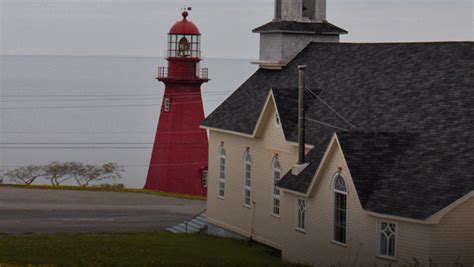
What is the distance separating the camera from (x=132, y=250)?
3397 centimetres

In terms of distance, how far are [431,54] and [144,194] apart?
977 inches

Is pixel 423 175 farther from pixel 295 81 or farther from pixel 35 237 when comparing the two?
pixel 35 237

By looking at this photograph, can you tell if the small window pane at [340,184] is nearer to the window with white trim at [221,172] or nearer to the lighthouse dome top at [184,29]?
the window with white trim at [221,172]

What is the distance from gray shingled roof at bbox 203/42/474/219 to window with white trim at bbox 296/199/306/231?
518 millimetres

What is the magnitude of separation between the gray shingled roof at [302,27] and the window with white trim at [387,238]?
14.4 m

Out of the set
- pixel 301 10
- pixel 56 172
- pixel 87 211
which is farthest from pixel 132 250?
pixel 56 172

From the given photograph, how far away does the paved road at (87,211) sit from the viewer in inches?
1750

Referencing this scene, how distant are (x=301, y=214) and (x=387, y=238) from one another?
4813mm

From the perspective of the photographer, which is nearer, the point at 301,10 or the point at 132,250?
the point at 132,250

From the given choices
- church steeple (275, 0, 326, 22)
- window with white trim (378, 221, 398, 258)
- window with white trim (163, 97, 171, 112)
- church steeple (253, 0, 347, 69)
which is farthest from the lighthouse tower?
window with white trim (378, 221, 398, 258)

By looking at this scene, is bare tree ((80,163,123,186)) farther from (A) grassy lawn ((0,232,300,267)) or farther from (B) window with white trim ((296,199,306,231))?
(B) window with white trim ((296,199,306,231))

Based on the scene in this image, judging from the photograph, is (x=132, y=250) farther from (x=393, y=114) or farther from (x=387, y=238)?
(x=393, y=114)

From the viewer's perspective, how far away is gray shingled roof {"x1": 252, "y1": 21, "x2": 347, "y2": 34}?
1683 inches

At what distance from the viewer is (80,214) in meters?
48.3
